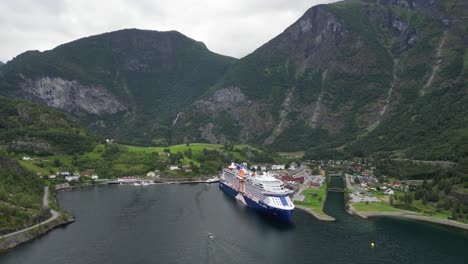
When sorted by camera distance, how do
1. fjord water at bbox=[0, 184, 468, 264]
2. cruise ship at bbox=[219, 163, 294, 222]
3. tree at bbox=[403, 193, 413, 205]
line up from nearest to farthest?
fjord water at bbox=[0, 184, 468, 264], cruise ship at bbox=[219, 163, 294, 222], tree at bbox=[403, 193, 413, 205]

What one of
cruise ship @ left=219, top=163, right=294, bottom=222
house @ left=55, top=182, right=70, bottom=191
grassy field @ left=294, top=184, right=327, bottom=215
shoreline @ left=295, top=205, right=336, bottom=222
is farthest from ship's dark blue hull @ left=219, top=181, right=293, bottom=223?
house @ left=55, top=182, right=70, bottom=191

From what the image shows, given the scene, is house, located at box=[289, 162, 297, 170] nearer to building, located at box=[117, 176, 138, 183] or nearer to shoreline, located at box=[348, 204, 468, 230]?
building, located at box=[117, 176, 138, 183]

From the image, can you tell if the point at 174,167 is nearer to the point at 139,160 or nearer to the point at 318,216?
the point at 139,160

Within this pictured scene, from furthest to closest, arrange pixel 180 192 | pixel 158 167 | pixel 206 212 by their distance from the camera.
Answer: pixel 158 167 < pixel 180 192 < pixel 206 212

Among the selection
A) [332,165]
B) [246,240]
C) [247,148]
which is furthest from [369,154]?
[246,240]

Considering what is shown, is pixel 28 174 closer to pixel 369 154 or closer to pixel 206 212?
pixel 206 212

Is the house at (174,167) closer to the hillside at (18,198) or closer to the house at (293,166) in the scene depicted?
the house at (293,166)

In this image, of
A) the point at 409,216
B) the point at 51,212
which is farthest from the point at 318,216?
the point at 51,212

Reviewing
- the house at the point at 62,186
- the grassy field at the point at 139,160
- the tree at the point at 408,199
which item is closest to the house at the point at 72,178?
the house at the point at 62,186
